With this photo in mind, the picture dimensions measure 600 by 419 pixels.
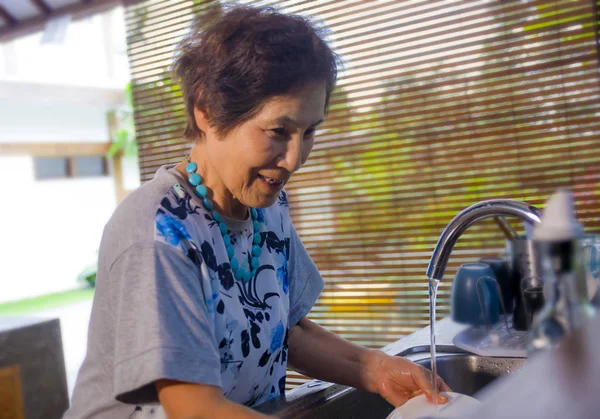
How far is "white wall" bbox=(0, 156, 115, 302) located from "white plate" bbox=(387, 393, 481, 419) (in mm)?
9828

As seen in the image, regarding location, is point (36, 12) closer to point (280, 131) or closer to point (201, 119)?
point (201, 119)

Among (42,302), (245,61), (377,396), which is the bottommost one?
(42,302)

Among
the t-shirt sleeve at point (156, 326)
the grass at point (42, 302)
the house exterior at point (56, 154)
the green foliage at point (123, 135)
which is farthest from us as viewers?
the green foliage at point (123, 135)

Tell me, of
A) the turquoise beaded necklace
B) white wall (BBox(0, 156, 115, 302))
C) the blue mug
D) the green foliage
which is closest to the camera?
the turquoise beaded necklace

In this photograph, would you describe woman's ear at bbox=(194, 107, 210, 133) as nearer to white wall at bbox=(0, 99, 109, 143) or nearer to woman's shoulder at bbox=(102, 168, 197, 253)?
woman's shoulder at bbox=(102, 168, 197, 253)

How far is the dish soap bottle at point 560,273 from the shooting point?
44 cm

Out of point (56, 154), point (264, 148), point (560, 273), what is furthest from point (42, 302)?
point (560, 273)

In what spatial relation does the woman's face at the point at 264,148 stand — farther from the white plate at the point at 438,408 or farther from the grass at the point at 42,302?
the grass at the point at 42,302

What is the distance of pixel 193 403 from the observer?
33.2 inches

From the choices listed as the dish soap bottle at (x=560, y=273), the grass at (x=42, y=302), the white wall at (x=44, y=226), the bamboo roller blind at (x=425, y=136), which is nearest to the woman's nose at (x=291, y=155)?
the dish soap bottle at (x=560, y=273)

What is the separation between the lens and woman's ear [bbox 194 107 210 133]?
107cm

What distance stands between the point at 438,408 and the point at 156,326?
19.2 inches

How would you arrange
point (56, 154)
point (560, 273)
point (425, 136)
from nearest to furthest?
point (560, 273), point (425, 136), point (56, 154)

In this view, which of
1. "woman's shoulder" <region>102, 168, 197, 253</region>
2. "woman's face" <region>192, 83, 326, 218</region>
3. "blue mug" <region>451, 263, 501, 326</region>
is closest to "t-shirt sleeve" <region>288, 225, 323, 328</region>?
"woman's face" <region>192, 83, 326, 218</region>
